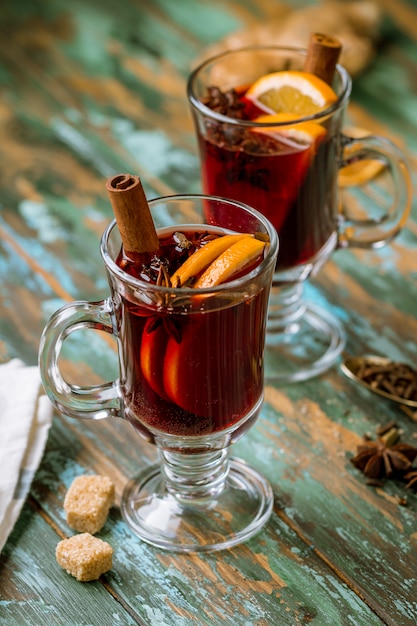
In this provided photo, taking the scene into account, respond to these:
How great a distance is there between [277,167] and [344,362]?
434 mm

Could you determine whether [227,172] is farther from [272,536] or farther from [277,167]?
[272,536]

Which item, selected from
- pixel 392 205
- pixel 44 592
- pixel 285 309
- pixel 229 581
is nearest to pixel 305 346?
pixel 285 309

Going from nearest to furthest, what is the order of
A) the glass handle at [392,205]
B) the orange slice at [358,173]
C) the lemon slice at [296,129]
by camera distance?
the lemon slice at [296,129], the glass handle at [392,205], the orange slice at [358,173]

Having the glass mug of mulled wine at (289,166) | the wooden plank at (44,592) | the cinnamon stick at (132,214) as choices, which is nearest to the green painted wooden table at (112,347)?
the wooden plank at (44,592)

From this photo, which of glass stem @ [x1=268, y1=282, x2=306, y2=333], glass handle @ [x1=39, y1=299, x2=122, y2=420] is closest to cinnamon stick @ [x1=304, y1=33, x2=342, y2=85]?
glass stem @ [x1=268, y1=282, x2=306, y2=333]

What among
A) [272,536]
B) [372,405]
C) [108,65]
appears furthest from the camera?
[108,65]

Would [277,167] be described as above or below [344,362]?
above

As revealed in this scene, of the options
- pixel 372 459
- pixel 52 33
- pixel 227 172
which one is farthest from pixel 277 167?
pixel 52 33

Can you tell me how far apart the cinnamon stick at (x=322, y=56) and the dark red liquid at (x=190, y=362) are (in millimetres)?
527

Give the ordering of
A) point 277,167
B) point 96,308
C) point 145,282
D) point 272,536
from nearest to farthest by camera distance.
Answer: point 145,282 < point 96,308 < point 272,536 < point 277,167

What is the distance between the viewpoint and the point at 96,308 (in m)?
1.38

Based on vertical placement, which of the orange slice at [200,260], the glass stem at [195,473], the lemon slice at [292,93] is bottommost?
the glass stem at [195,473]

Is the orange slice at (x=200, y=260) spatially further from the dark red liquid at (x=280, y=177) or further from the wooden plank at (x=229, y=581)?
the wooden plank at (x=229, y=581)

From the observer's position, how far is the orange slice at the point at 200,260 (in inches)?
50.4
